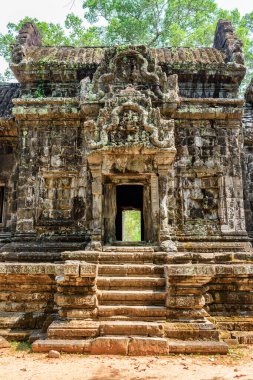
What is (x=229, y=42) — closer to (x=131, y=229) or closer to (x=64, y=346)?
(x=64, y=346)

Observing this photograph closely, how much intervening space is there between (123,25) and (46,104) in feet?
50.6

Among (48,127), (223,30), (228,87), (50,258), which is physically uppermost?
(223,30)

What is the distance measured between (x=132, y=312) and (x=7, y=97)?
9186 millimetres

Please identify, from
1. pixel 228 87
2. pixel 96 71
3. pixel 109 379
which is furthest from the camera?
pixel 228 87

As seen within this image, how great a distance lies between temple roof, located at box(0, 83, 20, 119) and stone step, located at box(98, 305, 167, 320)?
6986mm

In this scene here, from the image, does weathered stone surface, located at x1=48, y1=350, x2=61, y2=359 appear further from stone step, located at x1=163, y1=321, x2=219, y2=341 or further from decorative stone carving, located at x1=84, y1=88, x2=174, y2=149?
A: decorative stone carving, located at x1=84, y1=88, x2=174, y2=149

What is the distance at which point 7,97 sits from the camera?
1216 centimetres

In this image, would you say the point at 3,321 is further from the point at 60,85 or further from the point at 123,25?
the point at 123,25

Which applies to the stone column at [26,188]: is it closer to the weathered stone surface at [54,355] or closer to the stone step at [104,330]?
the stone step at [104,330]

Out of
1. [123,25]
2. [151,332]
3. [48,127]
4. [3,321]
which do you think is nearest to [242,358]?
[151,332]

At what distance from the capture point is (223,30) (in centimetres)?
1219

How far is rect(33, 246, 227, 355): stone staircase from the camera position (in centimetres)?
522

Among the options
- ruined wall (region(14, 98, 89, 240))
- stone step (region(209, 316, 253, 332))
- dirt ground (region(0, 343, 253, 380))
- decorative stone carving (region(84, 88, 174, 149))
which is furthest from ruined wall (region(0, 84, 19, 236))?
stone step (region(209, 316, 253, 332))

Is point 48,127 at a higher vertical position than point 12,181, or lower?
higher
